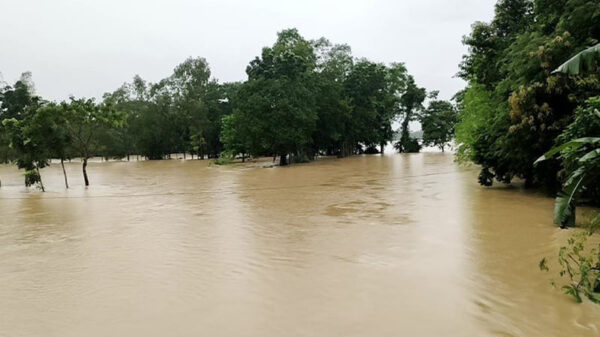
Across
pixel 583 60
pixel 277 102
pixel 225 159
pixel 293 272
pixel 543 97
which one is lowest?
pixel 293 272

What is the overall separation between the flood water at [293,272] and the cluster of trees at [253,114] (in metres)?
10.6

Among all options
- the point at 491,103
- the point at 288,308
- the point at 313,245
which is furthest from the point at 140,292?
the point at 491,103

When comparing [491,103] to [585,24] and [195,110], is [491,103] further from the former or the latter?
[195,110]

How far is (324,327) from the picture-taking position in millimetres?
4758

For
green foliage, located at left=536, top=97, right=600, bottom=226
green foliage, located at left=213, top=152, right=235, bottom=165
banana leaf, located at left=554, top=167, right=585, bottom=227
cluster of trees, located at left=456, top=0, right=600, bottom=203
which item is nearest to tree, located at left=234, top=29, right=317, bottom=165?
green foliage, located at left=213, top=152, right=235, bottom=165

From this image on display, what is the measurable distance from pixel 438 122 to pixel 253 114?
1116 inches

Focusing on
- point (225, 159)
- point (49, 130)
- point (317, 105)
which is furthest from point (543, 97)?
point (225, 159)

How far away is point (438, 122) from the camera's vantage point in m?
54.4

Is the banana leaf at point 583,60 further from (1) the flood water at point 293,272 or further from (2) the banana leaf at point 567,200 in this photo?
(1) the flood water at point 293,272

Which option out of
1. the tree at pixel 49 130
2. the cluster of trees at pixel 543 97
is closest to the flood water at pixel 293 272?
the cluster of trees at pixel 543 97

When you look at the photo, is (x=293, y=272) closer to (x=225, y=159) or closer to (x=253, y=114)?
(x=253, y=114)

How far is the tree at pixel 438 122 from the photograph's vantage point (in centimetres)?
5384

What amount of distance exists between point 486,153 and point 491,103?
358cm

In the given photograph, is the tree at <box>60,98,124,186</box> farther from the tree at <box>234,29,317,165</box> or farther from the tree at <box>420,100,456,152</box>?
the tree at <box>420,100,456,152</box>
